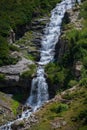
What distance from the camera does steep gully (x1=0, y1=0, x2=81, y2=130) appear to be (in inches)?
3086

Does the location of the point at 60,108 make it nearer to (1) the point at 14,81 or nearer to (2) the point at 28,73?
(2) the point at 28,73

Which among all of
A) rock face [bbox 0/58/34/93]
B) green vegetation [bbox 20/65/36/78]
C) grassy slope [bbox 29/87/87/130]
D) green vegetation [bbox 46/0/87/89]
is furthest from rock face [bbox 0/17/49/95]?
grassy slope [bbox 29/87/87/130]

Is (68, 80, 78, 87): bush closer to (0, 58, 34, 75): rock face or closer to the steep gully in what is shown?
the steep gully

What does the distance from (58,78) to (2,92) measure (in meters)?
10.5

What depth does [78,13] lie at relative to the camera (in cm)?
10250

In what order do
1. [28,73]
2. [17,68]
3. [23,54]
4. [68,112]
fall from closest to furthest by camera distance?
[68,112]
[28,73]
[17,68]
[23,54]

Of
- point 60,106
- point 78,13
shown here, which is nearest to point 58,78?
point 60,106

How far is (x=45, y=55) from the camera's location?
93.8 metres

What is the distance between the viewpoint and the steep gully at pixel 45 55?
78.4 metres

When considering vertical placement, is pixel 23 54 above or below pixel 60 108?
above

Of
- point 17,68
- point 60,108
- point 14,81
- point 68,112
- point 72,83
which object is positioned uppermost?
point 17,68

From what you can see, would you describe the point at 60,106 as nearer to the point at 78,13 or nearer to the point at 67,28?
the point at 67,28

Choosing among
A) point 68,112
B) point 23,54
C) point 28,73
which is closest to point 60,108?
point 68,112

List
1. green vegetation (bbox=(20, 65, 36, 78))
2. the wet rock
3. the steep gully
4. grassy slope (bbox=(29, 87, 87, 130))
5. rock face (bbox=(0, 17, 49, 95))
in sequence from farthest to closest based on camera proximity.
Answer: rock face (bbox=(0, 17, 49, 95)) < green vegetation (bbox=(20, 65, 36, 78)) < the steep gully < the wet rock < grassy slope (bbox=(29, 87, 87, 130))
